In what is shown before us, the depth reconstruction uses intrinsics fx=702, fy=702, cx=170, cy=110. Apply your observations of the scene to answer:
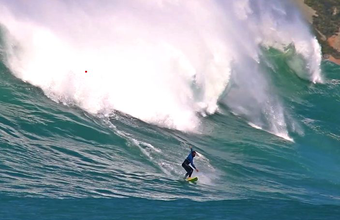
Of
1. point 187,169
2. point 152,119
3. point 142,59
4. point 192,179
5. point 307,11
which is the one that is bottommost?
point 192,179

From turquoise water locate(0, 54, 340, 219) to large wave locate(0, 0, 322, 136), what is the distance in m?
0.69

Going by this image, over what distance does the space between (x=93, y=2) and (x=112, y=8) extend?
2.39ft

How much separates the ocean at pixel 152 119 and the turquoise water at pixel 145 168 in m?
0.05

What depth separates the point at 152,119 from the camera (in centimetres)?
2152

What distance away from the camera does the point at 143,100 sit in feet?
73.0

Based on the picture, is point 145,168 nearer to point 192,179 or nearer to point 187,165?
point 187,165

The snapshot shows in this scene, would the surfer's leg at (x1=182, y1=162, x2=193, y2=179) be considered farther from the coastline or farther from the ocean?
the coastline

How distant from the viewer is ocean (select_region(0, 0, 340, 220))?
47.9ft

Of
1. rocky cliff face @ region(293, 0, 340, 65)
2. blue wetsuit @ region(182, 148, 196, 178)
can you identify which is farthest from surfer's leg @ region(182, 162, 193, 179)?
rocky cliff face @ region(293, 0, 340, 65)

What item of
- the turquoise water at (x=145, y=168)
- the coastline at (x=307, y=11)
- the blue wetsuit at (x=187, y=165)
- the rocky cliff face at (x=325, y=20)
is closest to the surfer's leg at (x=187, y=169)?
the blue wetsuit at (x=187, y=165)

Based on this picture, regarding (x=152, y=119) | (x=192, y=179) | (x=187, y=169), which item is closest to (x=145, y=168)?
(x=187, y=169)

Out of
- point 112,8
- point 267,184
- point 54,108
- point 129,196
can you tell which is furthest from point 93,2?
point 129,196

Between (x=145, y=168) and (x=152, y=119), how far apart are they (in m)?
4.88

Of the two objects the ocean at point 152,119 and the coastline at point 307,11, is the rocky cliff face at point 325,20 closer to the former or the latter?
the coastline at point 307,11
